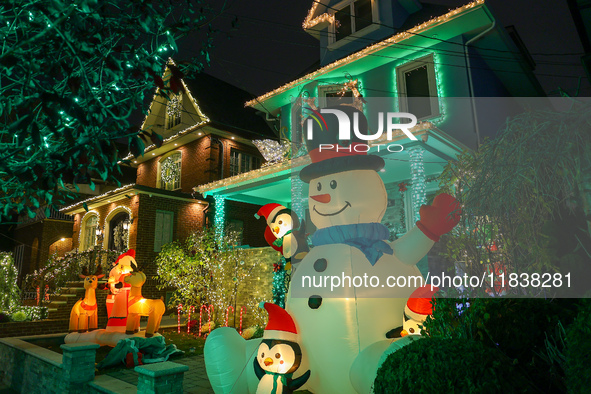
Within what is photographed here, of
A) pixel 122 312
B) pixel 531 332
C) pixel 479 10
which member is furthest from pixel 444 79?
pixel 122 312

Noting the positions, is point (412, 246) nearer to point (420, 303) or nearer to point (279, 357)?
point (420, 303)

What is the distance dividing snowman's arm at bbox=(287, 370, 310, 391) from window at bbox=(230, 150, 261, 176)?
1455 cm

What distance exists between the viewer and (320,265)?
4.66 metres

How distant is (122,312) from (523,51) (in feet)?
48.1

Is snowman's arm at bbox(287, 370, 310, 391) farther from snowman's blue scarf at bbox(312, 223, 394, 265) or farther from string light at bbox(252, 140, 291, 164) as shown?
string light at bbox(252, 140, 291, 164)

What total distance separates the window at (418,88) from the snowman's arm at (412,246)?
22.2 ft

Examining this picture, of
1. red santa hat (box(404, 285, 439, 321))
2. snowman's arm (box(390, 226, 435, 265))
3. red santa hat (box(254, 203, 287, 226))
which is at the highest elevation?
red santa hat (box(254, 203, 287, 226))

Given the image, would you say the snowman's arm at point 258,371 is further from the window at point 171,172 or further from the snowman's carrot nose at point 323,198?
the window at point 171,172

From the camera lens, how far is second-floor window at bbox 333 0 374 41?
12500 millimetres

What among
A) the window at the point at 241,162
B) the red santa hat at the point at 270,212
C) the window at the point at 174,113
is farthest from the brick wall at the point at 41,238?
the red santa hat at the point at 270,212

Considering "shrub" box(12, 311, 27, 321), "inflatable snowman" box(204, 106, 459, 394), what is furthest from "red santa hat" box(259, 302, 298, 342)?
"shrub" box(12, 311, 27, 321)

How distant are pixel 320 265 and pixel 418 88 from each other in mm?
8136

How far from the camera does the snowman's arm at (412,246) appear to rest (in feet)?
14.4

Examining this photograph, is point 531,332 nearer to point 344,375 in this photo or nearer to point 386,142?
point 344,375
